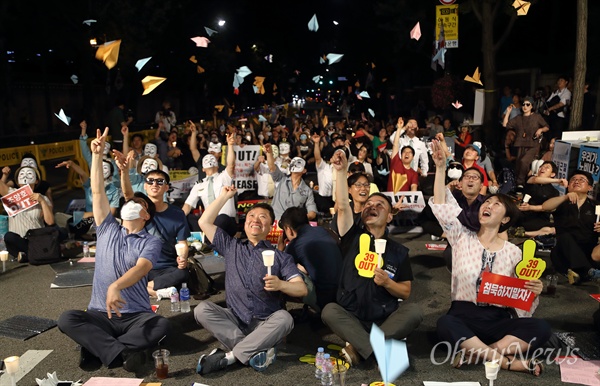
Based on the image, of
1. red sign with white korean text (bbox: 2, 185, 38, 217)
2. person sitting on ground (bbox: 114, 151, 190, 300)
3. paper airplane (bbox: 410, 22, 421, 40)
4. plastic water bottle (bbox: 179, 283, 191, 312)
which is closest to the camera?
plastic water bottle (bbox: 179, 283, 191, 312)

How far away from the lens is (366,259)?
536 centimetres

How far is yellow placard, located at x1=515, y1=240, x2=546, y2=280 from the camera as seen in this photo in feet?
17.2

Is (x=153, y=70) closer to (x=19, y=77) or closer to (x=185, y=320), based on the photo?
(x=19, y=77)

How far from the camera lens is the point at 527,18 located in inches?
1172

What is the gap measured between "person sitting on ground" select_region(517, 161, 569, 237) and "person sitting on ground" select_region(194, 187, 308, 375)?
5.54m

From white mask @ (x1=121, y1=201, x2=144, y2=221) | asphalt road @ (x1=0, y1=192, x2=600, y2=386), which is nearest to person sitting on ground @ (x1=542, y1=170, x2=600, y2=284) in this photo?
asphalt road @ (x1=0, y1=192, x2=600, y2=386)

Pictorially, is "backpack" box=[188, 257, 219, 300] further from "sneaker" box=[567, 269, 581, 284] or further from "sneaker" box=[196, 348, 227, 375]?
"sneaker" box=[567, 269, 581, 284]

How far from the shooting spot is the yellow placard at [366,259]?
5309mm

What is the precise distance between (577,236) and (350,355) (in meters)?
4.07

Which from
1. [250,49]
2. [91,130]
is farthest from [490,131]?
[250,49]

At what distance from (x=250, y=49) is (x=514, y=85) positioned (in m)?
39.1

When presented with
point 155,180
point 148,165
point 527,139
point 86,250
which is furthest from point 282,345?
point 527,139

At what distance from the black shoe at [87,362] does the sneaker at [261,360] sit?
1.42 m

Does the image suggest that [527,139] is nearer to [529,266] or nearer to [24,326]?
[529,266]
